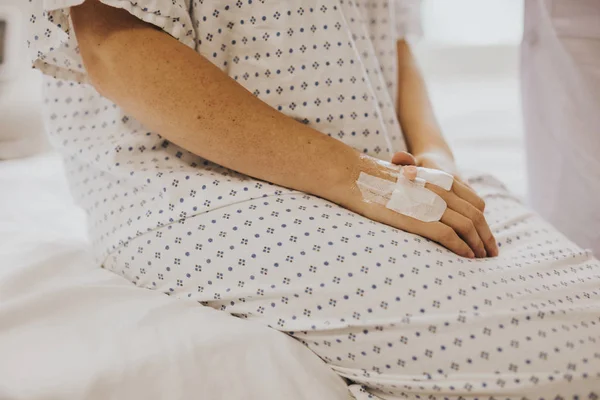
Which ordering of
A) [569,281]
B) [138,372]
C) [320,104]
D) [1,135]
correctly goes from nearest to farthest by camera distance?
[138,372]
[569,281]
[320,104]
[1,135]

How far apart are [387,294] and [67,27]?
21.2 inches

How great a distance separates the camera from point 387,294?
0.64 m

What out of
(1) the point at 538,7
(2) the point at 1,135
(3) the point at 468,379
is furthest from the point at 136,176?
(1) the point at 538,7

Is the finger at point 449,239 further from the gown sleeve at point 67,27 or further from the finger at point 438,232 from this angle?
the gown sleeve at point 67,27

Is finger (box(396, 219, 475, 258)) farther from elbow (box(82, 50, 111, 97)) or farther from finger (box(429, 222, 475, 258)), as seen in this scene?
elbow (box(82, 50, 111, 97))

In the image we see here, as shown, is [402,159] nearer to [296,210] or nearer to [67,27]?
[296,210]

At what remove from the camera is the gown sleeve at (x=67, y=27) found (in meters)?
0.68

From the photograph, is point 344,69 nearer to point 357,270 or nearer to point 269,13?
point 269,13

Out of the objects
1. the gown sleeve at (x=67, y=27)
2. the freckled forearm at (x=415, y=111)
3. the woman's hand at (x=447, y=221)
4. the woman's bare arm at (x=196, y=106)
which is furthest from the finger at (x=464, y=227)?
the gown sleeve at (x=67, y=27)

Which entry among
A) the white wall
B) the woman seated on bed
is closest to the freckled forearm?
the woman seated on bed

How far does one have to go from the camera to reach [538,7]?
1.25 m

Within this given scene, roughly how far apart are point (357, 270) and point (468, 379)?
0.56ft

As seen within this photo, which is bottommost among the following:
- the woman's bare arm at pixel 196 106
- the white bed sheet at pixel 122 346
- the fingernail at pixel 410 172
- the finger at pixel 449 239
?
the white bed sheet at pixel 122 346

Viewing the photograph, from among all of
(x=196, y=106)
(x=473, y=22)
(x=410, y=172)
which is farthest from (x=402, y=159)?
(x=473, y=22)
